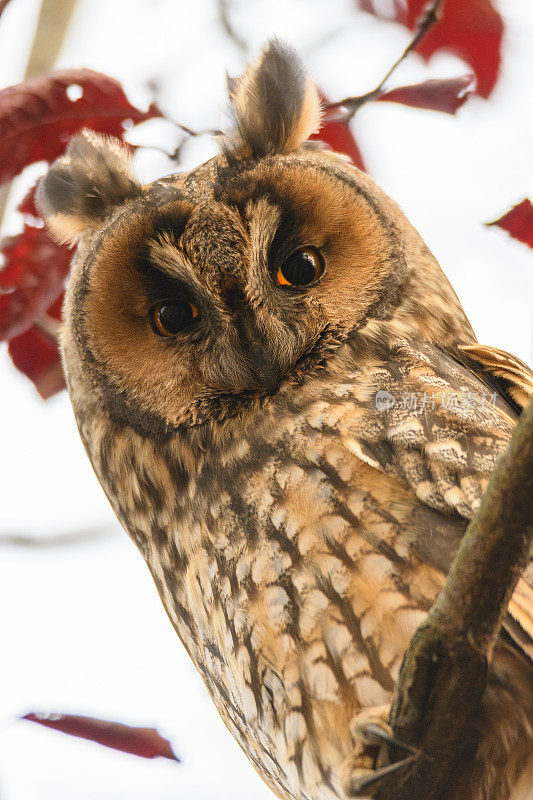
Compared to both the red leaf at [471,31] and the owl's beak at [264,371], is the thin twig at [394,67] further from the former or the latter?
the owl's beak at [264,371]

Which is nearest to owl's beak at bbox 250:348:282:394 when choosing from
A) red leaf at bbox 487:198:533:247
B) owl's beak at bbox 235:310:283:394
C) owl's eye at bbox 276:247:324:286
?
owl's beak at bbox 235:310:283:394

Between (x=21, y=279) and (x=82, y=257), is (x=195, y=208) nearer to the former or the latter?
(x=82, y=257)

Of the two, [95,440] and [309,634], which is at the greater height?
[95,440]

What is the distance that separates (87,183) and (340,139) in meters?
0.68

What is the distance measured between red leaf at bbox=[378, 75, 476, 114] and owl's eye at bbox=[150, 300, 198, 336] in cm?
77

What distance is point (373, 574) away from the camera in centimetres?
154

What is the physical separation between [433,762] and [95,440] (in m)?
1.21

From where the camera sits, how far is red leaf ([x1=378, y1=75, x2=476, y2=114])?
215 cm

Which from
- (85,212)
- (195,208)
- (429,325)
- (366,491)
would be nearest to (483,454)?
(366,491)

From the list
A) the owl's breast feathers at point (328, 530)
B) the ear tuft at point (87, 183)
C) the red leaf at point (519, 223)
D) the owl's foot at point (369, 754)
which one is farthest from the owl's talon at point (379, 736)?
the ear tuft at point (87, 183)

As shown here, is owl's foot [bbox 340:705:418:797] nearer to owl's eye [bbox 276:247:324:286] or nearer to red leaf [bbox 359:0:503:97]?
owl's eye [bbox 276:247:324:286]

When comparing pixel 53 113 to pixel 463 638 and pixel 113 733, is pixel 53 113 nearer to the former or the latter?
pixel 113 733

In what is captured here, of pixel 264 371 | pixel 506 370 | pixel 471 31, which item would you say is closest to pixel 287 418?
pixel 264 371

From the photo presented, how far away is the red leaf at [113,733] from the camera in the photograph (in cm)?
192
